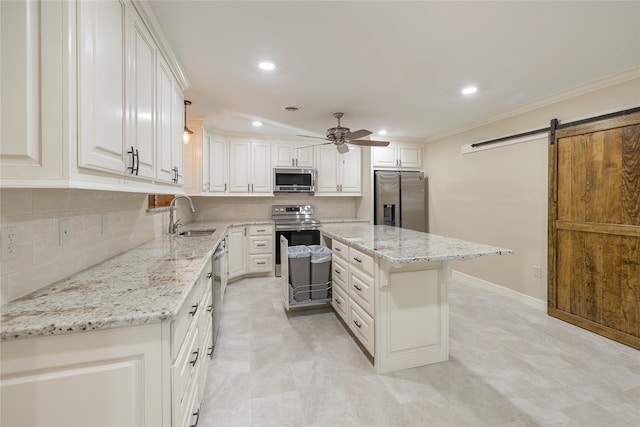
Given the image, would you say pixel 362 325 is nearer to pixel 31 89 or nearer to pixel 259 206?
pixel 31 89

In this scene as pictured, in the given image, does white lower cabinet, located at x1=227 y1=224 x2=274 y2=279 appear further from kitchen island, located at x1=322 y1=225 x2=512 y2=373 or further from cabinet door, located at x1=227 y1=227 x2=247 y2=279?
kitchen island, located at x1=322 y1=225 x2=512 y2=373

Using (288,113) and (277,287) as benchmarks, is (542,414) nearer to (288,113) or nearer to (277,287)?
(277,287)

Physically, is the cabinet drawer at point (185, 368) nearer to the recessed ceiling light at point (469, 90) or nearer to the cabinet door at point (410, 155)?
the recessed ceiling light at point (469, 90)

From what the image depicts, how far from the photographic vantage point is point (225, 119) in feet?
12.2

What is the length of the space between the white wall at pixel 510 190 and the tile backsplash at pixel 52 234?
407 cm

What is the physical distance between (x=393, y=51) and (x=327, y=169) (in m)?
2.89

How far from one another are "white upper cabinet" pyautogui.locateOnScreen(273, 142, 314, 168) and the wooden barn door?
3.30 meters

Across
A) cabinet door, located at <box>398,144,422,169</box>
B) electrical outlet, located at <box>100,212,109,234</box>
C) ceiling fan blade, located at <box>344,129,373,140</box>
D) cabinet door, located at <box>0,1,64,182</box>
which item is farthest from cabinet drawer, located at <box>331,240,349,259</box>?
cabinet door, located at <box>398,144,422,169</box>

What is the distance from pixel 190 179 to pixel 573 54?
13.4 feet

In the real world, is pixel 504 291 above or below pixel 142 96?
below

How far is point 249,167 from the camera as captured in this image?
14.8 feet

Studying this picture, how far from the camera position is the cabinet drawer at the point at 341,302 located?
2.51 meters

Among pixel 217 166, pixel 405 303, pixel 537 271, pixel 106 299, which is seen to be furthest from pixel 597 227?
pixel 217 166

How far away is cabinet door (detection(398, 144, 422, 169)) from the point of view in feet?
15.9
